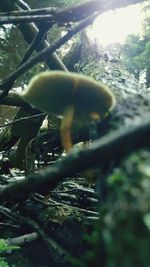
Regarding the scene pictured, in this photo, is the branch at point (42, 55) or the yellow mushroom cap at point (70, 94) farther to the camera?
the branch at point (42, 55)

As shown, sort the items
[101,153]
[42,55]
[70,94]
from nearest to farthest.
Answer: [101,153] < [70,94] < [42,55]

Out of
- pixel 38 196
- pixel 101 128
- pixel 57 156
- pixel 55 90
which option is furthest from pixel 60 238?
pixel 55 90

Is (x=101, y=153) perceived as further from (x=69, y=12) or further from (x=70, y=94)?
(x=69, y=12)

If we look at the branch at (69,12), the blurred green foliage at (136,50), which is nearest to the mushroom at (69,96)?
the branch at (69,12)

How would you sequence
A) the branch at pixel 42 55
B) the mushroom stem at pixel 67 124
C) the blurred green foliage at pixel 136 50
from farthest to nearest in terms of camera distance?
the blurred green foliage at pixel 136 50 < the branch at pixel 42 55 < the mushroom stem at pixel 67 124

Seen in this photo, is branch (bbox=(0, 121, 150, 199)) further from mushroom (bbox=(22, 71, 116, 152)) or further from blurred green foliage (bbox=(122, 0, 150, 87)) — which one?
blurred green foliage (bbox=(122, 0, 150, 87))

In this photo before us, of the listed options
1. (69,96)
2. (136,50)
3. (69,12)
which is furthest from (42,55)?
(136,50)

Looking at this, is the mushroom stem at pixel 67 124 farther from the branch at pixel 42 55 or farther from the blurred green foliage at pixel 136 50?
the blurred green foliage at pixel 136 50

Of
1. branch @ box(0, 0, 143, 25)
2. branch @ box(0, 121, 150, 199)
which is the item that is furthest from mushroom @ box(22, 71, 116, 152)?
branch @ box(0, 0, 143, 25)

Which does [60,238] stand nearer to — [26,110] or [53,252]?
[53,252]
